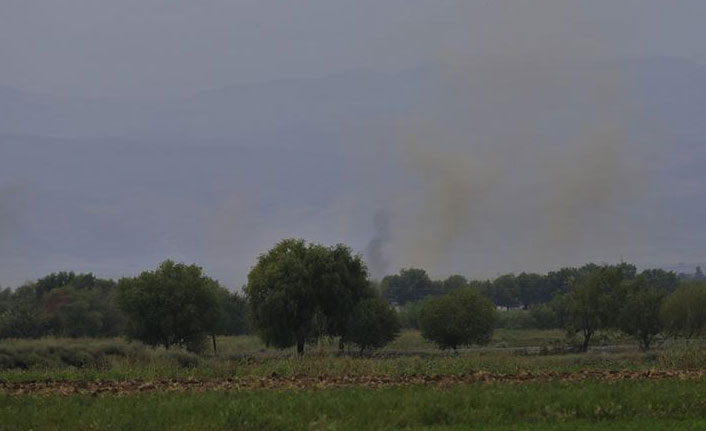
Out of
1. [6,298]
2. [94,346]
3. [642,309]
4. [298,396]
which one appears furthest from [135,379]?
[6,298]

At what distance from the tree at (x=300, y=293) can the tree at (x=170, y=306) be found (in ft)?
13.1

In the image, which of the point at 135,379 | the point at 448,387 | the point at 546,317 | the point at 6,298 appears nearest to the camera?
the point at 448,387

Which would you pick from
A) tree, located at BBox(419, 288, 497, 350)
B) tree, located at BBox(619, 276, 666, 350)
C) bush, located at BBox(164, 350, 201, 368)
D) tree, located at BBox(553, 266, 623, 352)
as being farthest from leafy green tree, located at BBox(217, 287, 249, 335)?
bush, located at BBox(164, 350, 201, 368)

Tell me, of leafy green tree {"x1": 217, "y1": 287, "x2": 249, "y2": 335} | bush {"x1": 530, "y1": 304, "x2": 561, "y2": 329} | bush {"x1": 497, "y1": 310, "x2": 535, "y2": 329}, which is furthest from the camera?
bush {"x1": 497, "y1": 310, "x2": 535, "y2": 329}

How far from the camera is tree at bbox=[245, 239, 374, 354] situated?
6738 cm

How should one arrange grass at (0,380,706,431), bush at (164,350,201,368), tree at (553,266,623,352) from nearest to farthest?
grass at (0,380,706,431)
bush at (164,350,201,368)
tree at (553,266,623,352)

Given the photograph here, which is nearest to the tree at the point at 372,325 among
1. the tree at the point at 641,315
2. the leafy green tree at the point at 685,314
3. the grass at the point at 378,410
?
the tree at the point at 641,315

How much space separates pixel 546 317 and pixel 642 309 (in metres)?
68.4

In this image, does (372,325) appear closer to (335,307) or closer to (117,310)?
(335,307)

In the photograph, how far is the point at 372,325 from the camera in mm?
68875

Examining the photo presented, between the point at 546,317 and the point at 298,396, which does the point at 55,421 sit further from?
the point at 546,317

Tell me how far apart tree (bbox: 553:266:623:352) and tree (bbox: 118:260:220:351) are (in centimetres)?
3162

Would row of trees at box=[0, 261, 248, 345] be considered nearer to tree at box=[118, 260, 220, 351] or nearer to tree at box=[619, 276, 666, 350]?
tree at box=[118, 260, 220, 351]

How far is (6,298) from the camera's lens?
165 m
